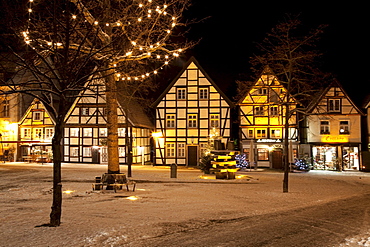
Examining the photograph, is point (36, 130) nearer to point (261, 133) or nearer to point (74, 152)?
point (74, 152)

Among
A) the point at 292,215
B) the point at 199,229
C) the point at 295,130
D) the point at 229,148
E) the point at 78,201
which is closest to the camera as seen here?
the point at 199,229

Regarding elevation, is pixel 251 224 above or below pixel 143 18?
below

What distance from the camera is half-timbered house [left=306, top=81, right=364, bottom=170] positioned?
3566cm

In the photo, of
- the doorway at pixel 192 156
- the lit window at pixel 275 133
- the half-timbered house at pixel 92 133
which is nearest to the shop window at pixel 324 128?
the lit window at pixel 275 133

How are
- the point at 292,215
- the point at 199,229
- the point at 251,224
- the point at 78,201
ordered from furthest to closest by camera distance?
the point at 78,201, the point at 292,215, the point at 251,224, the point at 199,229

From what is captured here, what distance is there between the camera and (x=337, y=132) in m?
36.1

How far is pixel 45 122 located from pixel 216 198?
98.8 feet

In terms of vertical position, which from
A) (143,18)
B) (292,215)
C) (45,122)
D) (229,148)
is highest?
(143,18)

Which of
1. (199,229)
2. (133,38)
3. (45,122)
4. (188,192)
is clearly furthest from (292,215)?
(45,122)

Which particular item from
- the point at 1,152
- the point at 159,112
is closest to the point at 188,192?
the point at 159,112

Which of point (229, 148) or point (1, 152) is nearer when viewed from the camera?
point (229, 148)

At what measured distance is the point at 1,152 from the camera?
40406 mm

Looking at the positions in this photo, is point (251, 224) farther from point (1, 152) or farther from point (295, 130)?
point (1, 152)

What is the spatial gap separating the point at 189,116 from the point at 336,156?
49.8ft
